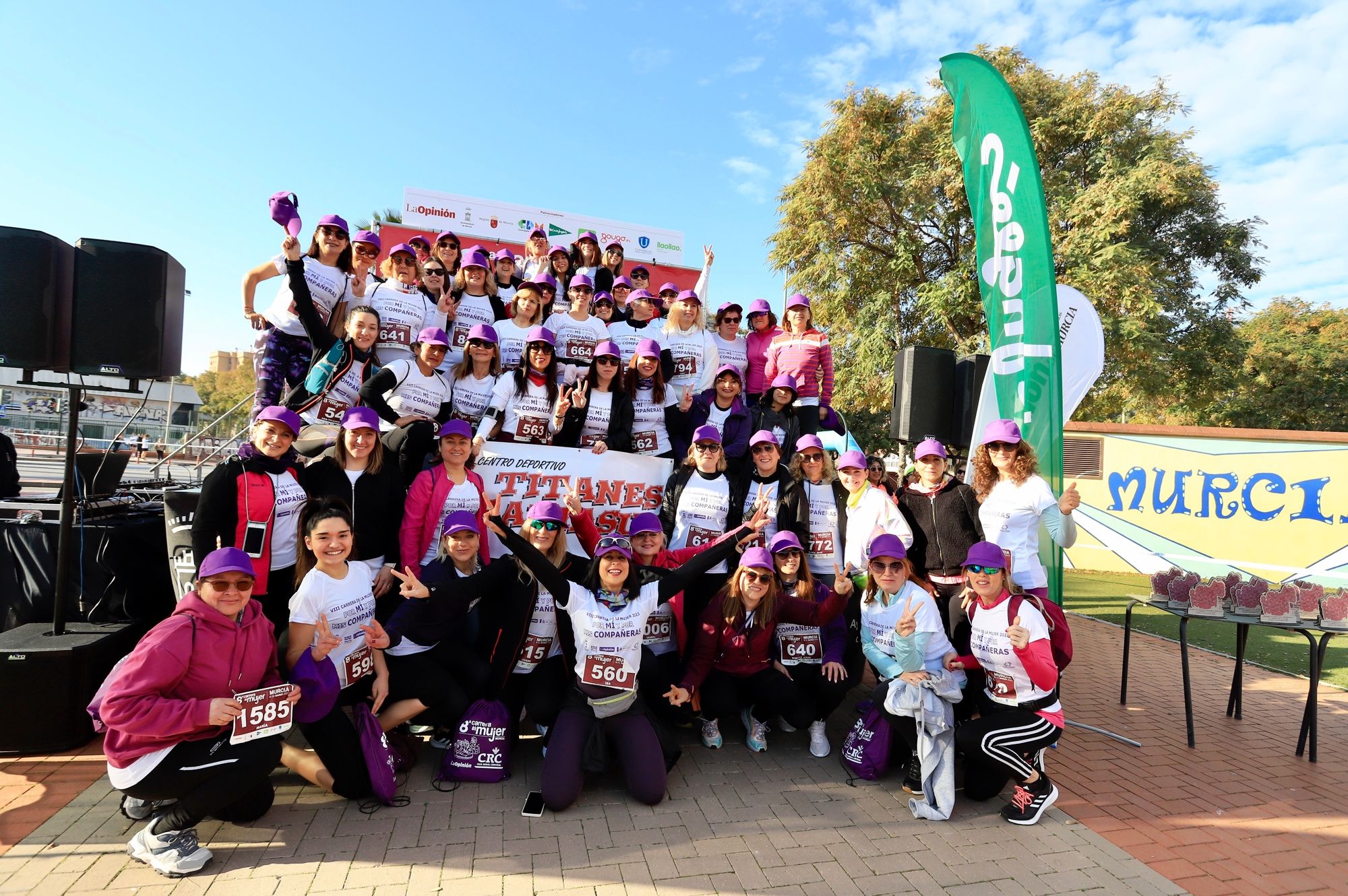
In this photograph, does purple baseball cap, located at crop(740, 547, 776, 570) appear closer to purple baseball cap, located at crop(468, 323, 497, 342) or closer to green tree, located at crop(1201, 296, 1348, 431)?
purple baseball cap, located at crop(468, 323, 497, 342)

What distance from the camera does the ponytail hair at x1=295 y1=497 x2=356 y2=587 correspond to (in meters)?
3.74

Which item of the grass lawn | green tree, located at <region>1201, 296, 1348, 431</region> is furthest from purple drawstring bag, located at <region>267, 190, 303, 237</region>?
green tree, located at <region>1201, 296, 1348, 431</region>

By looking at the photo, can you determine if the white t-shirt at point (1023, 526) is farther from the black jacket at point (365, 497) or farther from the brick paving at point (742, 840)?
the black jacket at point (365, 497)

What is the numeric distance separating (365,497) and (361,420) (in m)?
0.49

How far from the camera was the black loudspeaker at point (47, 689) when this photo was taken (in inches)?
155

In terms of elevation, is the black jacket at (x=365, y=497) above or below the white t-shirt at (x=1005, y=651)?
above

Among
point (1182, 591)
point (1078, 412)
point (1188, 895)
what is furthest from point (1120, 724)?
point (1078, 412)

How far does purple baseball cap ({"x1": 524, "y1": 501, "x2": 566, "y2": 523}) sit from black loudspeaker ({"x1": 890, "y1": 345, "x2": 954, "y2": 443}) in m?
3.19

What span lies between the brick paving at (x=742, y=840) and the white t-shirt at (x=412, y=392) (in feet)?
8.00

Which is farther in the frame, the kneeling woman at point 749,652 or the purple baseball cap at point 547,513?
the kneeling woman at point 749,652

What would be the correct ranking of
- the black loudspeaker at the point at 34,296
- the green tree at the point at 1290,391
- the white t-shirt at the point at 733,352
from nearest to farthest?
the black loudspeaker at the point at 34,296 < the white t-shirt at the point at 733,352 < the green tree at the point at 1290,391

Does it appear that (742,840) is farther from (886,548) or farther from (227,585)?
(227,585)

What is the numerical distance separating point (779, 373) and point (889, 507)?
72.5 inches

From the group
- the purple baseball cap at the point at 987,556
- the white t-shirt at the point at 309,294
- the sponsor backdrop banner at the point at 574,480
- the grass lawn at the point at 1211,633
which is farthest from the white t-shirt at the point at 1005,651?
the white t-shirt at the point at 309,294
